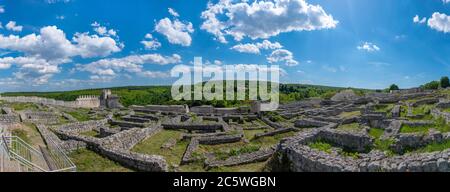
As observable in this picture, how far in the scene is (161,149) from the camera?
19.3m

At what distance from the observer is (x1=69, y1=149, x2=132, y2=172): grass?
12664 mm

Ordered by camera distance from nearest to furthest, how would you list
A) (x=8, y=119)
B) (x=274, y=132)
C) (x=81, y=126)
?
(x=8, y=119) < (x=81, y=126) < (x=274, y=132)

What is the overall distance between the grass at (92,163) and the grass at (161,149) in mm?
3355

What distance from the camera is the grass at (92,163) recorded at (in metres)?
12.7

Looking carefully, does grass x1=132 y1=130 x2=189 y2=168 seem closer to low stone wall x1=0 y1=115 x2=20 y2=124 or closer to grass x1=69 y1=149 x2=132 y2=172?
grass x1=69 y1=149 x2=132 y2=172

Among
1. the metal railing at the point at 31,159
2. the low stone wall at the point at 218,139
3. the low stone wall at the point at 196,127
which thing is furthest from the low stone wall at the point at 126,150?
the low stone wall at the point at 196,127

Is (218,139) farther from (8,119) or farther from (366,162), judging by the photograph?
(8,119)

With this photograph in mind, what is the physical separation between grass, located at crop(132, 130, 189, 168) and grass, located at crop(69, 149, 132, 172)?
11.0 feet

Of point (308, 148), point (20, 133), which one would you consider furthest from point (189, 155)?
point (20, 133)

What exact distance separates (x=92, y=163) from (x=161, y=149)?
6128 mm

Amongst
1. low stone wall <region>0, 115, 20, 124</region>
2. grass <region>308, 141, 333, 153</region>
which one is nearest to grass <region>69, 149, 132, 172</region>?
grass <region>308, 141, 333, 153</region>

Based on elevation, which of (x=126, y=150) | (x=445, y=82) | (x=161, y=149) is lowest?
(x=161, y=149)

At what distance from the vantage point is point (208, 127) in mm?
29312
